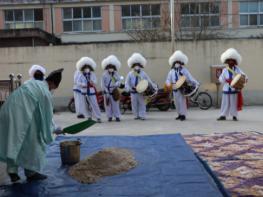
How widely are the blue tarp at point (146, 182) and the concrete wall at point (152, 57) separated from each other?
8159 mm

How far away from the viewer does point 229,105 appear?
10992 mm

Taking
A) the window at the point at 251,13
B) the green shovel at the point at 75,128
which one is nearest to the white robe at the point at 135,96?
the green shovel at the point at 75,128

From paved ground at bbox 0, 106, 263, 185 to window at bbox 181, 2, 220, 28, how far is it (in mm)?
12833

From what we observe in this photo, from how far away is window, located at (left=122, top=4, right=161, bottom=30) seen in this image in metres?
29.4

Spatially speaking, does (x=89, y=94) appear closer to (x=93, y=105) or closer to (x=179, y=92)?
(x=93, y=105)

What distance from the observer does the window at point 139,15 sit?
29439 mm

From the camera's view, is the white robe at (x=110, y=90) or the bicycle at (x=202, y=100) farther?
the bicycle at (x=202, y=100)

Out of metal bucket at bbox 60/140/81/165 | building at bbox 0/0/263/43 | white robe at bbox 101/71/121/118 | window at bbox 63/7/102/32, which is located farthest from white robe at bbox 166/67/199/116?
window at bbox 63/7/102/32

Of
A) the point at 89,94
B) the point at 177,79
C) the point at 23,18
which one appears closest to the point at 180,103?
the point at 177,79

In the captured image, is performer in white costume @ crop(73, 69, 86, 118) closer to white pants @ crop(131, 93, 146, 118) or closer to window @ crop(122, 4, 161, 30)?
white pants @ crop(131, 93, 146, 118)

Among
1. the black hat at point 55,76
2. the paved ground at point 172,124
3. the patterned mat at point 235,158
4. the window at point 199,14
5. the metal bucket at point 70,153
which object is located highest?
the window at point 199,14

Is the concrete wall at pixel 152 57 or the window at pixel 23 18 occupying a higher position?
the window at pixel 23 18

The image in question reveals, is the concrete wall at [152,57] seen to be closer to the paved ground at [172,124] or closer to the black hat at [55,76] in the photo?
the paved ground at [172,124]

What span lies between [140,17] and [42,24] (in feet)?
20.7
